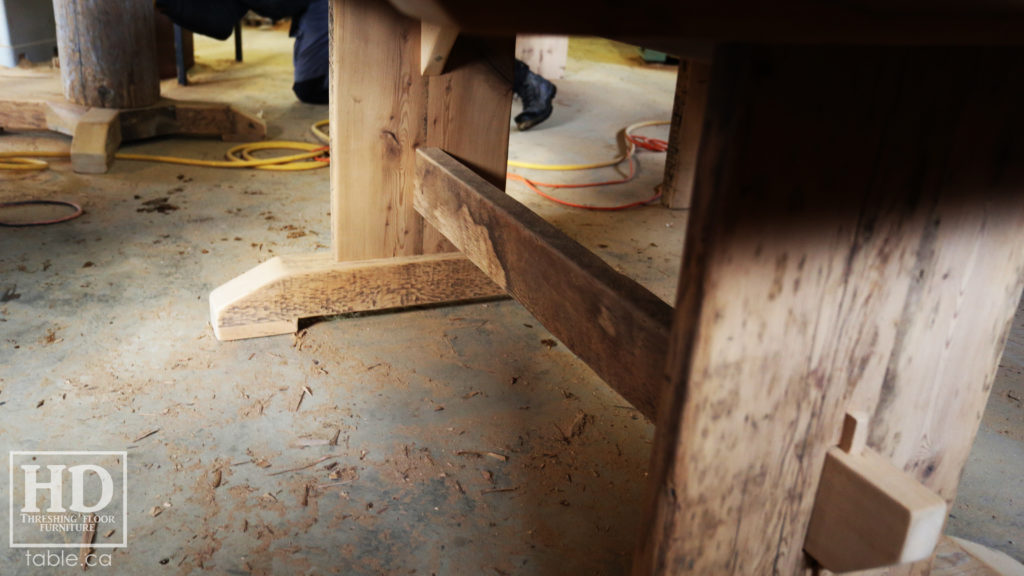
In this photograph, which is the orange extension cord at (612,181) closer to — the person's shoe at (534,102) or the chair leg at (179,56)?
the person's shoe at (534,102)

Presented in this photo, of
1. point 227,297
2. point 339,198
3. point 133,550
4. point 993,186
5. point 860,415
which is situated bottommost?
point 133,550

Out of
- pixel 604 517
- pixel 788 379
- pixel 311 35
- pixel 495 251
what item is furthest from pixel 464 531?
pixel 311 35

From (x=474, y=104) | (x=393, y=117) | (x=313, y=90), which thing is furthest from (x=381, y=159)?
(x=313, y=90)

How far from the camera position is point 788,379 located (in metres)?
0.73

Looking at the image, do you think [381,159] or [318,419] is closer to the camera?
[318,419]

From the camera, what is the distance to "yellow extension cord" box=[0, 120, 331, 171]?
2691 millimetres

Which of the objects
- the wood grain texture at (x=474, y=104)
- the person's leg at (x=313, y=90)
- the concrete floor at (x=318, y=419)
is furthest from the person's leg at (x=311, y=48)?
the wood grain texture at (x=474, y=104)

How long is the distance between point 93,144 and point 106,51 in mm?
401

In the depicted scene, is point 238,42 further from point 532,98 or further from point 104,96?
point 532,98

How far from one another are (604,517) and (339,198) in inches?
35.2

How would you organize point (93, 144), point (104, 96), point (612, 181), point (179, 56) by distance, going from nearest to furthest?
point (93, 144)
point (104, 96)
point (612, 181)
point (179, 56)

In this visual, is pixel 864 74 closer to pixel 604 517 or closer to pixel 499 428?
pixel 604 517

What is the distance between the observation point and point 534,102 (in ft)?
12.2

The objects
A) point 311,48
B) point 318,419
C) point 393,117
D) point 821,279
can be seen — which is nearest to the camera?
point 821,279
